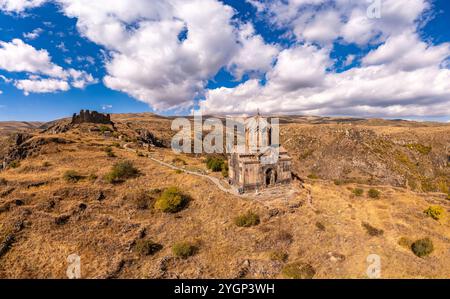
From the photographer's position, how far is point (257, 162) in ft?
86.7

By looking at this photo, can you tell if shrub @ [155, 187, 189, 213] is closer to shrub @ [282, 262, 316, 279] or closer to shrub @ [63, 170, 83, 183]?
shrub @ [63, 170, 83, 183]

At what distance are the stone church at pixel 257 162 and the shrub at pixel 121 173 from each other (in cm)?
1342

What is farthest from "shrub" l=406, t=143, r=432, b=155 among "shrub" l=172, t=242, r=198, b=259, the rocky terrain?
"shrub" l=172, t=242, r=198, b=259

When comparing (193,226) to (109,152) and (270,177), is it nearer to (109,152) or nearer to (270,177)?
(270,177)

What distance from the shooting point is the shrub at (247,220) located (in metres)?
21.1

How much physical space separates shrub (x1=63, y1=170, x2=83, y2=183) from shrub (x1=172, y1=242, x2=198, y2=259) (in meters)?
17.7

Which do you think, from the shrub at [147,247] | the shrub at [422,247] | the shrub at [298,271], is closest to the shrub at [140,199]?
the shrub at [147,247]

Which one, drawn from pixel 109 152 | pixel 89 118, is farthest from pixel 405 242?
pixel 89 118

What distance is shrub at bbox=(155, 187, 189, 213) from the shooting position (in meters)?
24.0

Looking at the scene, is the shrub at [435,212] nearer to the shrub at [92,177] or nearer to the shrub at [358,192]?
the shrub at [358,192]

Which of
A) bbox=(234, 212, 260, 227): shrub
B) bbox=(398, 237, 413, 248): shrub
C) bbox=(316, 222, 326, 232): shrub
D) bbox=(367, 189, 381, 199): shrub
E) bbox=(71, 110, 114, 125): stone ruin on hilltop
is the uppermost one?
bbox=(71, 110, 114, 125): stone ruin on hilltop
